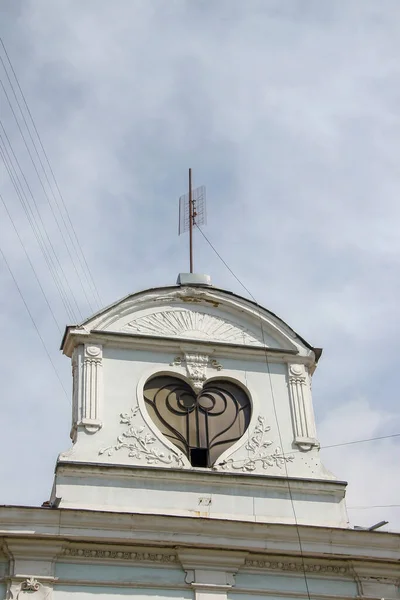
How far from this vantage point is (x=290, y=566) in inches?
647

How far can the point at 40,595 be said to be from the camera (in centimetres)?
1518

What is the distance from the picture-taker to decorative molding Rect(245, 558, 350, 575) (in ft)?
53.6

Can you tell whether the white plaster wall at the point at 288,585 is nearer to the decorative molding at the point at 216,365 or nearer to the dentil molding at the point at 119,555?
the dentil molding at the point at 119,555

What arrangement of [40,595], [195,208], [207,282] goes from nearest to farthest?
[40,595]
[207,282]
[195,208]

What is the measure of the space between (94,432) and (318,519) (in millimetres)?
4038

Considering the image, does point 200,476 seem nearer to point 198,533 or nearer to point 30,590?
point 198,533

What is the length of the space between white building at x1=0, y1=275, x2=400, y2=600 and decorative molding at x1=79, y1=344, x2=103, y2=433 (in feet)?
0.07

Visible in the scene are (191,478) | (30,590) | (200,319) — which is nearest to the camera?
(30,590)

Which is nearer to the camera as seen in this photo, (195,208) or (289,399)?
(289,399)

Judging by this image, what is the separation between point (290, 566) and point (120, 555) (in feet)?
9.13

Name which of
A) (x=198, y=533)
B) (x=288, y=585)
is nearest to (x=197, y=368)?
(x=198, y=533)

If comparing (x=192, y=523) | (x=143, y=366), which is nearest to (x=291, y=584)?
(x=192, y=523)

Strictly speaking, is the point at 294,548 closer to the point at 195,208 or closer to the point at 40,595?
the point at 40,595

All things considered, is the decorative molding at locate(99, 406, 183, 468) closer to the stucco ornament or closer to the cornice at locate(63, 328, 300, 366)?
the cornice at locate(63, 328, 300, 366)
